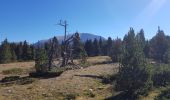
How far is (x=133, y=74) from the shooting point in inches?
1551

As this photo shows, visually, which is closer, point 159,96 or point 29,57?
point 159,96

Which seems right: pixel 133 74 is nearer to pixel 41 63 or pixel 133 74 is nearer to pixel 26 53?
pixel 41 63

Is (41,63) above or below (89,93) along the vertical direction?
above

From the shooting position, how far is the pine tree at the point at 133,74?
39156 mm

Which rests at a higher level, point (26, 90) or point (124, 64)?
point (124, 64)

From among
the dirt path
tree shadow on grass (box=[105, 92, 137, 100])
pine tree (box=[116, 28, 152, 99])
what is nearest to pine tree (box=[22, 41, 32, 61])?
the dirt path

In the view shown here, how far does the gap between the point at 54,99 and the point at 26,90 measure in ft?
16.9

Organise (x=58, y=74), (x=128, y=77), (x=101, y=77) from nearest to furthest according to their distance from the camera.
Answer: (x=128, y=77) < (x=101, y=77) < (x=58, y=74)

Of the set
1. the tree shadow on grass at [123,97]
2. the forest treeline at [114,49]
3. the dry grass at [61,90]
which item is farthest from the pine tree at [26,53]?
the tree shadow on grass at [123,97]

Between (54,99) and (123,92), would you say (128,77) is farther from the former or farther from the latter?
(54,99)

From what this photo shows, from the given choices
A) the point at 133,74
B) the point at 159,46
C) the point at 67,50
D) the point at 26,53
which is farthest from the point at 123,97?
the point at 26,53

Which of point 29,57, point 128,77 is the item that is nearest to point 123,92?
point 128,77

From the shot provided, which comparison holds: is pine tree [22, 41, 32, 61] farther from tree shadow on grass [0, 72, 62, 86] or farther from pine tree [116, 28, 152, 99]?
pine tree [116, 28, 152, 99]

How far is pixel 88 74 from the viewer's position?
5222cm
